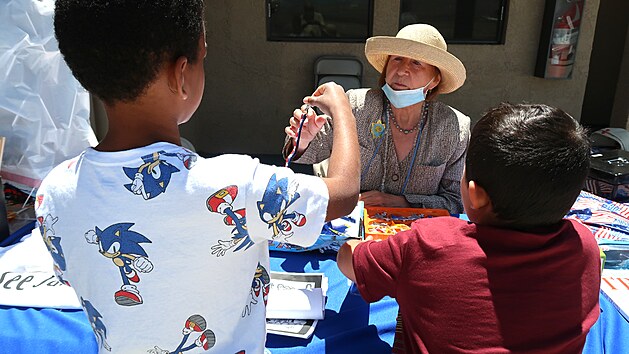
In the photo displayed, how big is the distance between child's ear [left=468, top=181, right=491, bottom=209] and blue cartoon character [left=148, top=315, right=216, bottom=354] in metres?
Result: 0.61

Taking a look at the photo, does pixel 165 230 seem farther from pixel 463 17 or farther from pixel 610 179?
pixel 463 17

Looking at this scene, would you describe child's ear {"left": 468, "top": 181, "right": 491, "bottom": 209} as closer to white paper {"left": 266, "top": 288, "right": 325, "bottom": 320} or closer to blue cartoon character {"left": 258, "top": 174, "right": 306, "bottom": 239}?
blue cartoon character {"left": 258, "top": 174, "right": 306, "bottom": 239}

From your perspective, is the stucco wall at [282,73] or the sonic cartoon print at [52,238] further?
the stucco wall at [282,73]

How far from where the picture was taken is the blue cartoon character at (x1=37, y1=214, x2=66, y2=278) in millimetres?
868

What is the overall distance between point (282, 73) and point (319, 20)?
2.20 ft

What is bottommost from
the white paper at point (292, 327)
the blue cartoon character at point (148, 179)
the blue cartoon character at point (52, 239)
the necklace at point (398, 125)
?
the white paper at point (292, 327)

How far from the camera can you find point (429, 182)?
222 cm

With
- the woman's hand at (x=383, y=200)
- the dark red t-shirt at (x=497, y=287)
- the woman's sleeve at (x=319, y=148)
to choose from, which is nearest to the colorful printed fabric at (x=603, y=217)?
the woman's hand at (x=383, y=200)

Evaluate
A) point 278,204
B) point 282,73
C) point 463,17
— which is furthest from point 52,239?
point 463,17

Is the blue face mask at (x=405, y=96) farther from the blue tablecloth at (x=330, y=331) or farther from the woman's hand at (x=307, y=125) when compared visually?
the blue tablecloth at (x=330, y=331)

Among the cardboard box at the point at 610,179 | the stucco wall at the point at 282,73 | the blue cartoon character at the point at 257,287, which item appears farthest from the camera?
the stucco wall at the point at 282,73

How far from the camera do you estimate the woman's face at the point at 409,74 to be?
219 centimetres

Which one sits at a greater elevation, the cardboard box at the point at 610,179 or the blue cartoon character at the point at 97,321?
the blue cartoon character at the point at 97,321

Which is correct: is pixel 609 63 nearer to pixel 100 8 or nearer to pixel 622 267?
pixel 622 267
